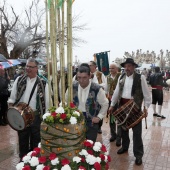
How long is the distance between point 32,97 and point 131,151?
245 centimetres

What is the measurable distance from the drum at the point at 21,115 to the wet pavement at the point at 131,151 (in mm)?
1045

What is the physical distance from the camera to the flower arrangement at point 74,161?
80.7 inches

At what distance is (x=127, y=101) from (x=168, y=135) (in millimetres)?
2436

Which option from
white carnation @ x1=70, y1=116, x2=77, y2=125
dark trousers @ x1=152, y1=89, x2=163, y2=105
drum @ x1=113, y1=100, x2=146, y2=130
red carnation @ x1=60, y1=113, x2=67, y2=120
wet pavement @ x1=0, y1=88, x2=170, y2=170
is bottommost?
wet pavement @ x1=0, y1=88, x2=170, y2=170

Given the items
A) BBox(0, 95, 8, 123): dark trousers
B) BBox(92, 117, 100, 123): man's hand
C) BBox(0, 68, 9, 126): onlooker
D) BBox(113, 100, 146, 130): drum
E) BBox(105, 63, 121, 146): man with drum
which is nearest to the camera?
BBox(92, 117, 100, 123): man's hand

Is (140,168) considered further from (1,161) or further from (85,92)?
(1,161)

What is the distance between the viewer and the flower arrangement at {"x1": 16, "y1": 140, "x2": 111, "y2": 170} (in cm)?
205

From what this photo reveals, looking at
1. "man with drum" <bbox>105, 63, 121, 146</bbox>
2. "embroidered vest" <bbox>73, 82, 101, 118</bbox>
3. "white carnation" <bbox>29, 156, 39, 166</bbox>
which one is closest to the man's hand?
"embroidered vest" <bbox>73, 82, 101, 118</bbox>

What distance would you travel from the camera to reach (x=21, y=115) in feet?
10.6

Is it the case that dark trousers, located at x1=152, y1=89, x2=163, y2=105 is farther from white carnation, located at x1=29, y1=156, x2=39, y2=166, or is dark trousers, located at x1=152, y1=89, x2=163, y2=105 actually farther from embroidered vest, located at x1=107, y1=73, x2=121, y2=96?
white carnation, located at x1=29, y1=156, x2=39, y2=166

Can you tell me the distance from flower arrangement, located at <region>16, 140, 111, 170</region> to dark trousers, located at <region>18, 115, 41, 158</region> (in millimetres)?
1169

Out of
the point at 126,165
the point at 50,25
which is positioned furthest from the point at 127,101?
the point at 50,25

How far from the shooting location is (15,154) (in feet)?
14.8

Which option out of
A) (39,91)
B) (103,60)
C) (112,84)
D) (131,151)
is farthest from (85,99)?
(103,60)
